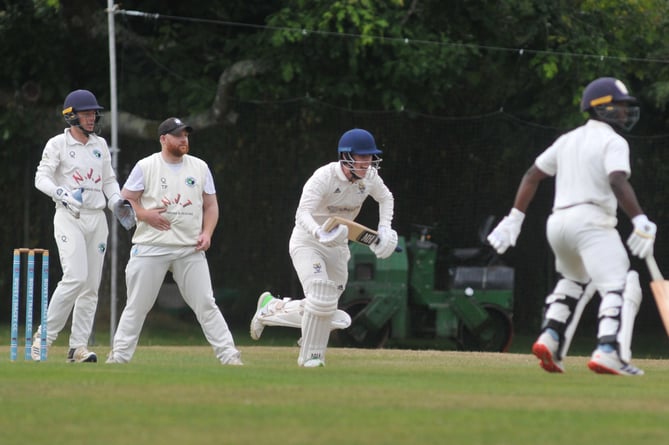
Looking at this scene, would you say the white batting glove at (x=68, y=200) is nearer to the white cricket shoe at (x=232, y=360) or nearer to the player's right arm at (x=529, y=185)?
the white cricket shoe at (x=232, y=360)

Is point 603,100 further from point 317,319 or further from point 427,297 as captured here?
point 427,297

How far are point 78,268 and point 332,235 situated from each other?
77.7 inches

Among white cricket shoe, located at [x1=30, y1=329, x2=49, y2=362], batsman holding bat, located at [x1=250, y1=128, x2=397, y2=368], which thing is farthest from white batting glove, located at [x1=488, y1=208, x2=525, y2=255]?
white cricket shoe, located at [x1=30, y1=329, x2=49, y2=362]

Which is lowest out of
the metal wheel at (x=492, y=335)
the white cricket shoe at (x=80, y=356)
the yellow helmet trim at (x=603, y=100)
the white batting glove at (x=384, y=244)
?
the metal wheel at (x=492, y=335)

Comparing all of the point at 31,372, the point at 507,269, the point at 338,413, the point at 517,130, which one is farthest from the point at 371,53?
the point at 338,413

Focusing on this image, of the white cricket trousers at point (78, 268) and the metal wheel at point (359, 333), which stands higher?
the white cricket trousers at point (78, 268)

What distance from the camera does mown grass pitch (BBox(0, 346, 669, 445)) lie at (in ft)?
19.4

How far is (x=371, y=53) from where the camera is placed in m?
16.6

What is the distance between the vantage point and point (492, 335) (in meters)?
16.0

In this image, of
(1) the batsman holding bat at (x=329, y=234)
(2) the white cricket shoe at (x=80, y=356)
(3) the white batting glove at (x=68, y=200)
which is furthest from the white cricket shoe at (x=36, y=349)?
(1) the batsman holding bat at (x=329, y=234)

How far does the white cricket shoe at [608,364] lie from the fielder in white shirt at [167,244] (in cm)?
266

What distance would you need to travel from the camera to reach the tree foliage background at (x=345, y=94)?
53.2 feet

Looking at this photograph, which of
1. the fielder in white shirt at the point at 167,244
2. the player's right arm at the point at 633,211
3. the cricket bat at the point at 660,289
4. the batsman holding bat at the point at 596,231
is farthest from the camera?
the fielder in white shirt at the point at 167,244

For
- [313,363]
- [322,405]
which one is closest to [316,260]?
[313,363]
